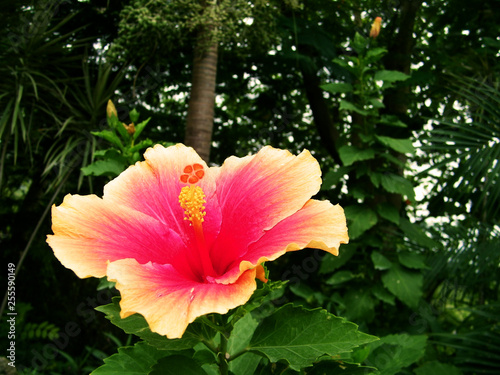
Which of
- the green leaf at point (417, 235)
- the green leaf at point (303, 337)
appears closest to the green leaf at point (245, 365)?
the green leaf at point (303, 337)

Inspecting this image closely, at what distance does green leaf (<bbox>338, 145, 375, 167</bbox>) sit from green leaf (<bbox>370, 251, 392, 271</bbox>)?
0.54m

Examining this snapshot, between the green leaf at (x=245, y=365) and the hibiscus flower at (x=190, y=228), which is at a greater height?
the hibiscus flower at (x=190, y=228)

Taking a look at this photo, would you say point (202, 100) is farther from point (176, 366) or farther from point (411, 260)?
point (176, 366)

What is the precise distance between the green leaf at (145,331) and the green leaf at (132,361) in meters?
0.08

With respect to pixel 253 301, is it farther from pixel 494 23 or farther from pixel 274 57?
pixel 494 23

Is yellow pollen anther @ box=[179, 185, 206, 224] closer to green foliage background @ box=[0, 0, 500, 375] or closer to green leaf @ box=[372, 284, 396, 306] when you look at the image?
green foliage background @ box=[0, 0, 500, 375]

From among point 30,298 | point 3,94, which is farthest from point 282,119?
point 30,298

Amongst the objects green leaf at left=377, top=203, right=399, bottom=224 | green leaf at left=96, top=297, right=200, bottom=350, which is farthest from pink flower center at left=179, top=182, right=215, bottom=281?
green leaf at left=377, top=203, right=399, bottom=224

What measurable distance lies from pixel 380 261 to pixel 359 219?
0.85ft

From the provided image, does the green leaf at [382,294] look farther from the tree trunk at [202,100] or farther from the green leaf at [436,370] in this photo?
the tree trunk at [202,100]

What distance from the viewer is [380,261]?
2.38m

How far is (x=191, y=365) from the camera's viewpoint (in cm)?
71

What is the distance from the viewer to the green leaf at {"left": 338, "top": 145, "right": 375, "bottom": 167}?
236 cm

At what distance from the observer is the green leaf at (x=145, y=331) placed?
71 centimetres
